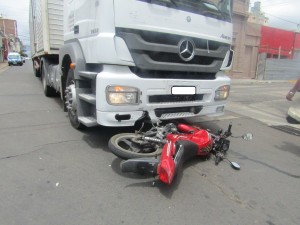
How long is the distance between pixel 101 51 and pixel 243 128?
396 cm

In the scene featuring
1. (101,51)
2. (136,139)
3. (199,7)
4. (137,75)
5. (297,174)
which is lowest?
(297,174)

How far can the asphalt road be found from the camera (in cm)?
251

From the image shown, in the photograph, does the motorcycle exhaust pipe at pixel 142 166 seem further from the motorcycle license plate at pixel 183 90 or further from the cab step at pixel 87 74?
the motorcycle license plate at pixel 183 90

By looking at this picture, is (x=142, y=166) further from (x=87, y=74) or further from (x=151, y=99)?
(x=87, y=74)

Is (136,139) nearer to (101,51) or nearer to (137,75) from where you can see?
(137,75)

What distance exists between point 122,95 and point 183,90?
106 centimetres

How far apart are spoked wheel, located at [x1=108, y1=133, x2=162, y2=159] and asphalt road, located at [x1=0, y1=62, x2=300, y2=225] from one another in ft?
0.82

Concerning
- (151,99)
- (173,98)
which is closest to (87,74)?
(151,99)

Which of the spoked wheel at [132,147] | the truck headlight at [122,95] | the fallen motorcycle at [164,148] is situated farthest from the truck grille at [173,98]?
the spoked wheel at [132,147]

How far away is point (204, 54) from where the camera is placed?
4.20 meters

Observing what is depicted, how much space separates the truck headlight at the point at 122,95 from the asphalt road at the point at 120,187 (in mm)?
837

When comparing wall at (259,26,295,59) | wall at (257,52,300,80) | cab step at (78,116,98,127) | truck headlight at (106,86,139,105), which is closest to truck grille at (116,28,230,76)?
truck headlight at (106,86,139,105)

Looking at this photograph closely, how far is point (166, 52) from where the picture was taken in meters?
3.76

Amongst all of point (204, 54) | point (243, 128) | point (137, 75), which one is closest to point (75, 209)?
point (137, 75)
